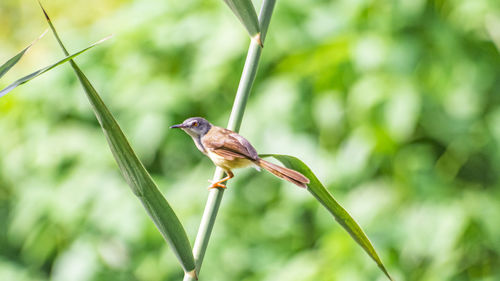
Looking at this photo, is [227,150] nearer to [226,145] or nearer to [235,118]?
[226,145]

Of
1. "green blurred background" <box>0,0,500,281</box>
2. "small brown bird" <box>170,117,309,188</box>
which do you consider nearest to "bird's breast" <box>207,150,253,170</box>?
"small brown bird" <box>170,117,309,188</box>

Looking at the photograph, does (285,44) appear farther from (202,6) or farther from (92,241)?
(92,241)

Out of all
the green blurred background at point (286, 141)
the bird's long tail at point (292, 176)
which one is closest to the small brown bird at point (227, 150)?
the bird's long tail at point (292, 176)

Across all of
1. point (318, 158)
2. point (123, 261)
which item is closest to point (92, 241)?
point (123, 261)

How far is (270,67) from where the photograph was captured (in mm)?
1905

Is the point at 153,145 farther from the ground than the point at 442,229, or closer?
farther from the ground

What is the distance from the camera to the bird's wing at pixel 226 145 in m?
0.52

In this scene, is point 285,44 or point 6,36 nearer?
point 285,44

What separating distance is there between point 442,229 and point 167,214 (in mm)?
1286

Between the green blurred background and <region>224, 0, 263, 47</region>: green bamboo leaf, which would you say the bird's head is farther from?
the green blurred background

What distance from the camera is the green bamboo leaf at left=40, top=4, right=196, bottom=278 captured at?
1.36 ft

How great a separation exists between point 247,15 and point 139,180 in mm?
157

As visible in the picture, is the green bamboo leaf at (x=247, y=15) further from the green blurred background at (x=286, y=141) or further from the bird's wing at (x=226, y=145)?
the green blurred background at (x=286, y=141)

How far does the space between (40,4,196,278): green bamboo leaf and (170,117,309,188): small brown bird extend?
0.18ft
